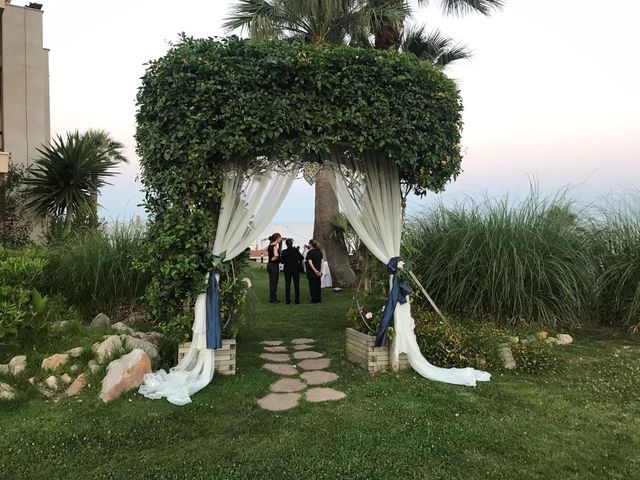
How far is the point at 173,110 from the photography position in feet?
14.6

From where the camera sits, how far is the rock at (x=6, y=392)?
157 inches

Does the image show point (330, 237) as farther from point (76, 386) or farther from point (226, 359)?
point (76, 386)

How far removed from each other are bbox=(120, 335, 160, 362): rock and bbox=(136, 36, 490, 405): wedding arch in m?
0.40

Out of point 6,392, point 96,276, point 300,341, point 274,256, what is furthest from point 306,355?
point 274,256

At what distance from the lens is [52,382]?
429cm

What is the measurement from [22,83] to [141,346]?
9.70 metres

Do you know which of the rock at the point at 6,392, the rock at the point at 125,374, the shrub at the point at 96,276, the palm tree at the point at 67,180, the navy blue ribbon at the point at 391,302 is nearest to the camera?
the rock at the point at 6,392

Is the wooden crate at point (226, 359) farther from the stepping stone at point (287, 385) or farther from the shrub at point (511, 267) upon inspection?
the shrub at point (511, 267)

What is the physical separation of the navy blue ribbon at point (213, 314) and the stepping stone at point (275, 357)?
1.16 m

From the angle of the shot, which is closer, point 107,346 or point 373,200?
point 107,346

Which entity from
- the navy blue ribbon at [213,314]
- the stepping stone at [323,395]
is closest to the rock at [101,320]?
the navy blue ribbon at [213,314]

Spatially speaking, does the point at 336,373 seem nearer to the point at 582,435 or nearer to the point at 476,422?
the point at 476,422

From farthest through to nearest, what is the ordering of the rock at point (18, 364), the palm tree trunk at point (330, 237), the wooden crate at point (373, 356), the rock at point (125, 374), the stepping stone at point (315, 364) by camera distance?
the palm tree trunk at point (330, 237)
the stepping stone at point (315, 364)
the wooden crate at point (373, 356)
the rock at point (18, 364)
the rock at point (125, 374)

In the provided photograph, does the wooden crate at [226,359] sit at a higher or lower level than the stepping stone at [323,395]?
higher
